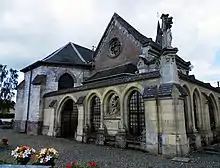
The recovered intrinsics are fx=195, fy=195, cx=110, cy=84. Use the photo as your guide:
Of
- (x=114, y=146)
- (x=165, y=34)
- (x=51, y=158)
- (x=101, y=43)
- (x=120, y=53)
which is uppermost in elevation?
(x=101, y=43)

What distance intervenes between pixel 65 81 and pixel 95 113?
844cm

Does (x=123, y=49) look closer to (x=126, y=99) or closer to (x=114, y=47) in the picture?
(x=114, y=47)

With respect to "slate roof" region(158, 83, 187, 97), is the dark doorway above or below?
below

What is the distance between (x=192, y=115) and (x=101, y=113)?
5.39 m

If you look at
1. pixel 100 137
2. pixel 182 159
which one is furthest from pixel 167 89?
pixel 100 137

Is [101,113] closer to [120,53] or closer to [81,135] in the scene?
[81,135]

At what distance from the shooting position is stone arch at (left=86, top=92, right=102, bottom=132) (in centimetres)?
1332

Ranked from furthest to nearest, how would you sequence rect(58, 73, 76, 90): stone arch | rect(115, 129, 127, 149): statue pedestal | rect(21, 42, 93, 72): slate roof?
rect(58, 73, 76, 90): stone arch < rect(21, 42, 93, 72): slate roof < rect(115, 129, 127, 149): statue pedestal

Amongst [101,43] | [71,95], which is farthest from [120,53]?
[71,95]

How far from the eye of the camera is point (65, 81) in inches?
818

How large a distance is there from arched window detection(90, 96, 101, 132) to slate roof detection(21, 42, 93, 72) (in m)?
8.33

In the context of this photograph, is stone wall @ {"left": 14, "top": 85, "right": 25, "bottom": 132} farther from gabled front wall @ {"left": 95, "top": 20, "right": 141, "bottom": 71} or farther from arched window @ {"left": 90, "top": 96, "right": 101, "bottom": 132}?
arched window @ {"left": 90, "top": 96, "right": 101, "bottom": 132}

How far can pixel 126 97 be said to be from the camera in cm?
1134

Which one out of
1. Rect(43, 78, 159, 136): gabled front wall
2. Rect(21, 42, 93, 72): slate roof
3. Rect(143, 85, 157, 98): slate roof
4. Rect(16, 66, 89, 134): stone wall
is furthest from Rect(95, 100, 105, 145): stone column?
Rect(21, 42, 93, 72): slate roof
